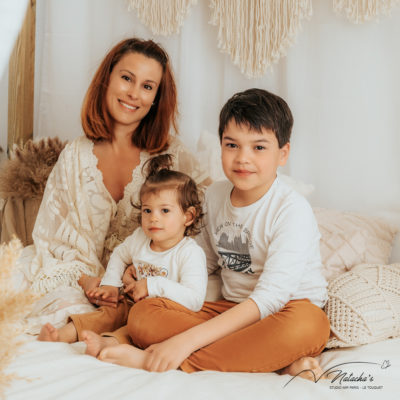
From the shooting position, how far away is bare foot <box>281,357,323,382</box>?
1.05 m

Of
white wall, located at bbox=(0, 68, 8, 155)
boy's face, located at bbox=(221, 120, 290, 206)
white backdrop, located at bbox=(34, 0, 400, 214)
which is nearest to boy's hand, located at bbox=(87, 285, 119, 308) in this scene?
boy's face, located at bbox=(221, 120, 290, 206)

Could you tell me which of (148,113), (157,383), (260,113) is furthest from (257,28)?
(157,383)

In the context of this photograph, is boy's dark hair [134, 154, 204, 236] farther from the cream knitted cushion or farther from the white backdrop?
the white backdrop

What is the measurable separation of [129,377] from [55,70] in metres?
1.58

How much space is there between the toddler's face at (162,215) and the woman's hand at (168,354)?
1.01 feet

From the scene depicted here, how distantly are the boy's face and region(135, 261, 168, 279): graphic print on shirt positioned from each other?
29 cm

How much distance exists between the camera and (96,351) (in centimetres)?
108

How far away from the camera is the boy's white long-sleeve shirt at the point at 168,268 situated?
1.23m

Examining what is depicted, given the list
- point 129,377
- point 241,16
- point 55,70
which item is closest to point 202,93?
point 241,16

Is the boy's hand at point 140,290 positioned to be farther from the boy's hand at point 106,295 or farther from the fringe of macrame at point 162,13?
the fringe of macrame at point 162,13

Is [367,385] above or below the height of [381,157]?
below

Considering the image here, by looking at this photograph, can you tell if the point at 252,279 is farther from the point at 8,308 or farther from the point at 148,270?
the point at 8,308

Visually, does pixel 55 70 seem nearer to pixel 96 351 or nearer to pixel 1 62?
pixel 1 62

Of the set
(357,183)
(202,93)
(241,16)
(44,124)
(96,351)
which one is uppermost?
(241,16)
